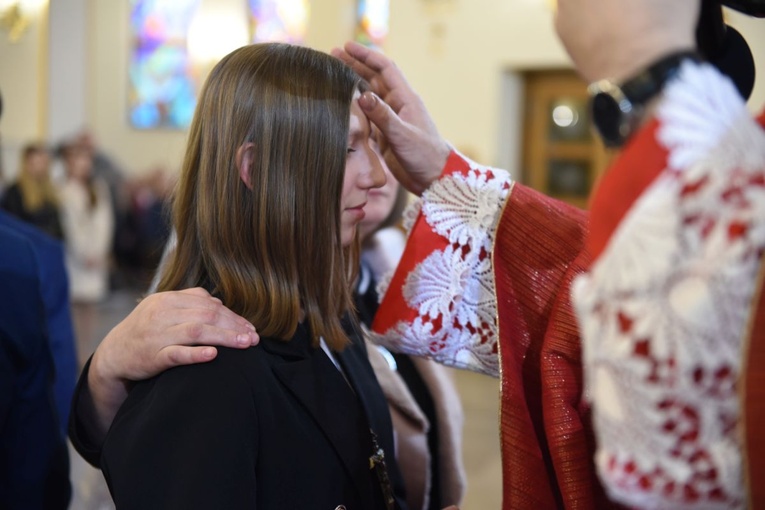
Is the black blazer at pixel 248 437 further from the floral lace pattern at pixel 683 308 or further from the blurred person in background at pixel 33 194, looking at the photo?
the blurred person in background at pixel 33 194

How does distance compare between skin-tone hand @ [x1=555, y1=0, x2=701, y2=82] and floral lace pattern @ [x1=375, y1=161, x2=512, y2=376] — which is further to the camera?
floral lace pattern @ [x1=375, y1=161, x2=512, y2=376]

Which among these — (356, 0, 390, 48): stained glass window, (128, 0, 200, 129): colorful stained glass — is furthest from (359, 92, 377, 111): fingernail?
(128, 0, 200, 129): colorful stained glass

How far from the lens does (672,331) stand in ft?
2.23

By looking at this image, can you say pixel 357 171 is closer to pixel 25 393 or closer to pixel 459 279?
pixel 459 279

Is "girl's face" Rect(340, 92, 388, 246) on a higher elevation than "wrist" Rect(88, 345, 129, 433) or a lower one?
higher

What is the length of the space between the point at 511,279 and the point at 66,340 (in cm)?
148

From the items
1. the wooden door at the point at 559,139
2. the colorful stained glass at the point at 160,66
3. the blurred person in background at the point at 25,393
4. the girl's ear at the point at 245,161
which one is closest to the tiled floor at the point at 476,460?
the blurred person in background at the point at 25,393

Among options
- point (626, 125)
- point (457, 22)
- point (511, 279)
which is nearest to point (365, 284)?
point (511, 279)

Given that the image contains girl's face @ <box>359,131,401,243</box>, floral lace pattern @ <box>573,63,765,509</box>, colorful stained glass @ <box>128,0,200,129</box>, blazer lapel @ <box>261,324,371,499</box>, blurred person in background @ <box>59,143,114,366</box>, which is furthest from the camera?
colorful stained glass @ <box>128,0,200,129</box>

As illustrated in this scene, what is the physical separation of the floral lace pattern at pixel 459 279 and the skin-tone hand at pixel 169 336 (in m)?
0.35

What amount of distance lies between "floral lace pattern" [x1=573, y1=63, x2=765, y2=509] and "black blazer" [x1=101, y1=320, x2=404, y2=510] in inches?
21.8

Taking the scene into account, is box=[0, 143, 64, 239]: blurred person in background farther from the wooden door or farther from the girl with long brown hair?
the girl with long brown hair

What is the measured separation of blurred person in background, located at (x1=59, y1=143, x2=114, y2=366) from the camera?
9102 millimetres

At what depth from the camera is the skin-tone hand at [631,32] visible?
2.39ft
